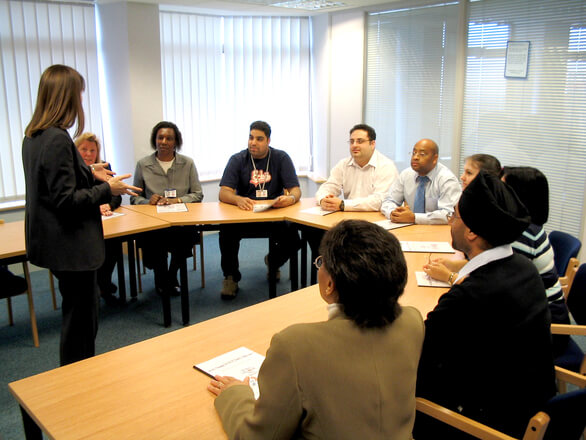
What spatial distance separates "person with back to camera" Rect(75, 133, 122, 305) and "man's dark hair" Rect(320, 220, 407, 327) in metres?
2.95

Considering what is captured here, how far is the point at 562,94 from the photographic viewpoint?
4.44 meters

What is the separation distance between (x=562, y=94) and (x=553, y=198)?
35.0 inches

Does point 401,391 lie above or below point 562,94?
below

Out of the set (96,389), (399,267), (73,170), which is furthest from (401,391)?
(73,170)

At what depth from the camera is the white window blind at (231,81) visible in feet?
19.5

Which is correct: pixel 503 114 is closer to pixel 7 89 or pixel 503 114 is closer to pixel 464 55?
pixel 464 55

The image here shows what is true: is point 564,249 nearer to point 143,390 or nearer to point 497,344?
point 497,344

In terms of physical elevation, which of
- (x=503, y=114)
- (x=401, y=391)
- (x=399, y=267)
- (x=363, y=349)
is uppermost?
(x=503, y=114)

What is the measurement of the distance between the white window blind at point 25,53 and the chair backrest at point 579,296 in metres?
4.72

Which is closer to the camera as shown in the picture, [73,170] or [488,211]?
[488,211]

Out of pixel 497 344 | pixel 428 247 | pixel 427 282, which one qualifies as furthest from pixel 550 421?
pixel 428 247

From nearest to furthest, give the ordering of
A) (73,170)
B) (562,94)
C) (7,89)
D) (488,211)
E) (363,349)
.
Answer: (363,349) → (488,211) → (73,170) → (562,94) → (7,89)

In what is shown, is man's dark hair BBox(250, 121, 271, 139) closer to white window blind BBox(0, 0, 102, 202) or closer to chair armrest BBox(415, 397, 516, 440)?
white window blind BBox(0, 0, 102, 202)

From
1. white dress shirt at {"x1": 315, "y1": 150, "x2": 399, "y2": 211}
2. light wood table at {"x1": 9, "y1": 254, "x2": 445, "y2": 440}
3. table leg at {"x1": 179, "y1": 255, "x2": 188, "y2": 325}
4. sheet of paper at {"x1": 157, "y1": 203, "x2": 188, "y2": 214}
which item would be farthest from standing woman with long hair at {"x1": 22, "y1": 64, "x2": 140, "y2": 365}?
white dress shirt at {"x1": 315, "y1": 150, "x2": 399, "y2": 211}
